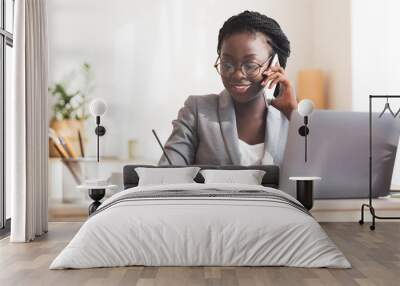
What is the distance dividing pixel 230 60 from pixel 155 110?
1.09 m

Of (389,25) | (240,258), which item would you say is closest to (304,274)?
(240,258)

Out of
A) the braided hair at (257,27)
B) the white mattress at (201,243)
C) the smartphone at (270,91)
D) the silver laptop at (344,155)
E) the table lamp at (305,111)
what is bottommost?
the white mattress at (201,243)

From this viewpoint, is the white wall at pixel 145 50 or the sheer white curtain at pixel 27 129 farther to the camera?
the white wall at pixel 145 50

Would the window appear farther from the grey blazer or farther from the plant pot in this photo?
the grey blazer

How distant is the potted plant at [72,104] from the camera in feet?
23.9

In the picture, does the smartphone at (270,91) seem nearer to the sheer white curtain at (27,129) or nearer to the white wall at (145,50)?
the white wall at (145,50)

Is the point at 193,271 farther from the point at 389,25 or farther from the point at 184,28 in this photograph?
the point at 389,25

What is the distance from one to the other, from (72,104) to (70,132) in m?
0.34

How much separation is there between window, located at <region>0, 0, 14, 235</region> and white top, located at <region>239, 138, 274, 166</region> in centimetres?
270

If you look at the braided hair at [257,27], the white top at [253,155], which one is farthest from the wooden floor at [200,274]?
the braided hair at [257,27]

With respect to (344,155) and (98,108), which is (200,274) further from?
(344,155)

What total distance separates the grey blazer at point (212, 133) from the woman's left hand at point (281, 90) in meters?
0.07

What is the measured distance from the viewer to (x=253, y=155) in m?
7.21

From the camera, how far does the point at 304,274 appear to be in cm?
422
